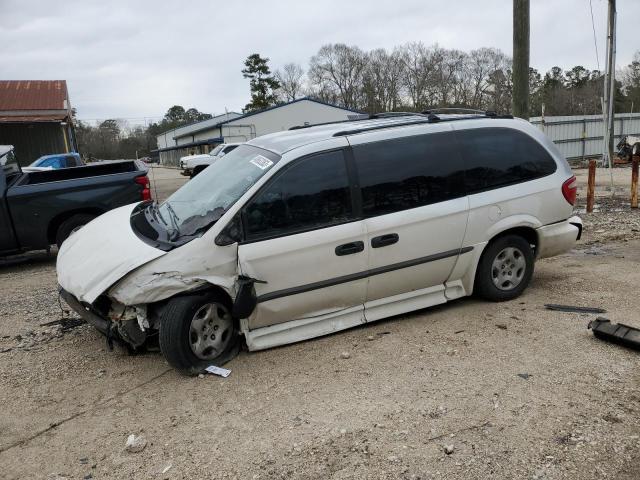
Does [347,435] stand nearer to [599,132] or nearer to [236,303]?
[236,303]

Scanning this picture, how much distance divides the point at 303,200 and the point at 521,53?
5.71 meters

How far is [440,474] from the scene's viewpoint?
106 inches

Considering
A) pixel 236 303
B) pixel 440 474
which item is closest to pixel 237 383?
pixel 236 303

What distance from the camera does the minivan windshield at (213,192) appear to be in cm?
405

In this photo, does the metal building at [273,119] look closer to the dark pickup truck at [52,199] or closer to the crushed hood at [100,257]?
the dark pickup truck at [52,199]

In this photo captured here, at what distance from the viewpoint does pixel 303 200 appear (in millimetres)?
4152

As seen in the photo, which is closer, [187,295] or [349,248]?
[187,295]

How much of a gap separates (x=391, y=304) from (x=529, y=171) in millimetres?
1895

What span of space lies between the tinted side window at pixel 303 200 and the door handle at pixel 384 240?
0.30 metres

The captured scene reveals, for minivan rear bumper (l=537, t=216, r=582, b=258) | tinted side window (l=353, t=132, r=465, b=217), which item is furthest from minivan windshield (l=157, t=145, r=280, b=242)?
minivan rear bumper (l=537, t=216, r=582, b=258)

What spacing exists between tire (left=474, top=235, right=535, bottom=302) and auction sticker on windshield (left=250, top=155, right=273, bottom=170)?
2.21 meters

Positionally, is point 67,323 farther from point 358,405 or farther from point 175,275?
point 358,405

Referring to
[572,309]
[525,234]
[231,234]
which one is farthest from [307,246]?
[572,309]

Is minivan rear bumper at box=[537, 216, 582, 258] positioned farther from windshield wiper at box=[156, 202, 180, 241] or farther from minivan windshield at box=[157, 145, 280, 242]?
windshield wiper at box=[156, 202, 180, 241]
